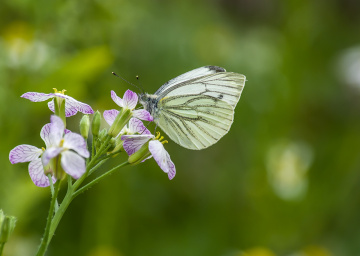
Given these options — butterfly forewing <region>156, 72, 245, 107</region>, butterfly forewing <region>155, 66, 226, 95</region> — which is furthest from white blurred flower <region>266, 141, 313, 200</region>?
butterfly forewing <region>155, 66, 226, 95</region>

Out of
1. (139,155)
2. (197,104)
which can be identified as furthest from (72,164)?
(197,104)

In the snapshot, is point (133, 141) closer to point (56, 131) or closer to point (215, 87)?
point (56, 131)

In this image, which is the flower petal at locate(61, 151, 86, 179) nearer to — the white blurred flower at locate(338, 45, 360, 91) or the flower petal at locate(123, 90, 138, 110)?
the flower petal at locate(123, 90, 138, 110)

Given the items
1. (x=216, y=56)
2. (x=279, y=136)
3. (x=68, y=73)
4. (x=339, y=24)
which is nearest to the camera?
(x=68, y=73)

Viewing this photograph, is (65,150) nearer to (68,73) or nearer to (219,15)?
(68,73)

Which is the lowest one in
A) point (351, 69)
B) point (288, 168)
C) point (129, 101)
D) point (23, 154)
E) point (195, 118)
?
point (288, 168)

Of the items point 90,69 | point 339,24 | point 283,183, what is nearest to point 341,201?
point 283,183

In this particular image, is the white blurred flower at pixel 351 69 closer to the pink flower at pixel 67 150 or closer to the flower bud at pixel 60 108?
the flower bud at pixel 60 108
